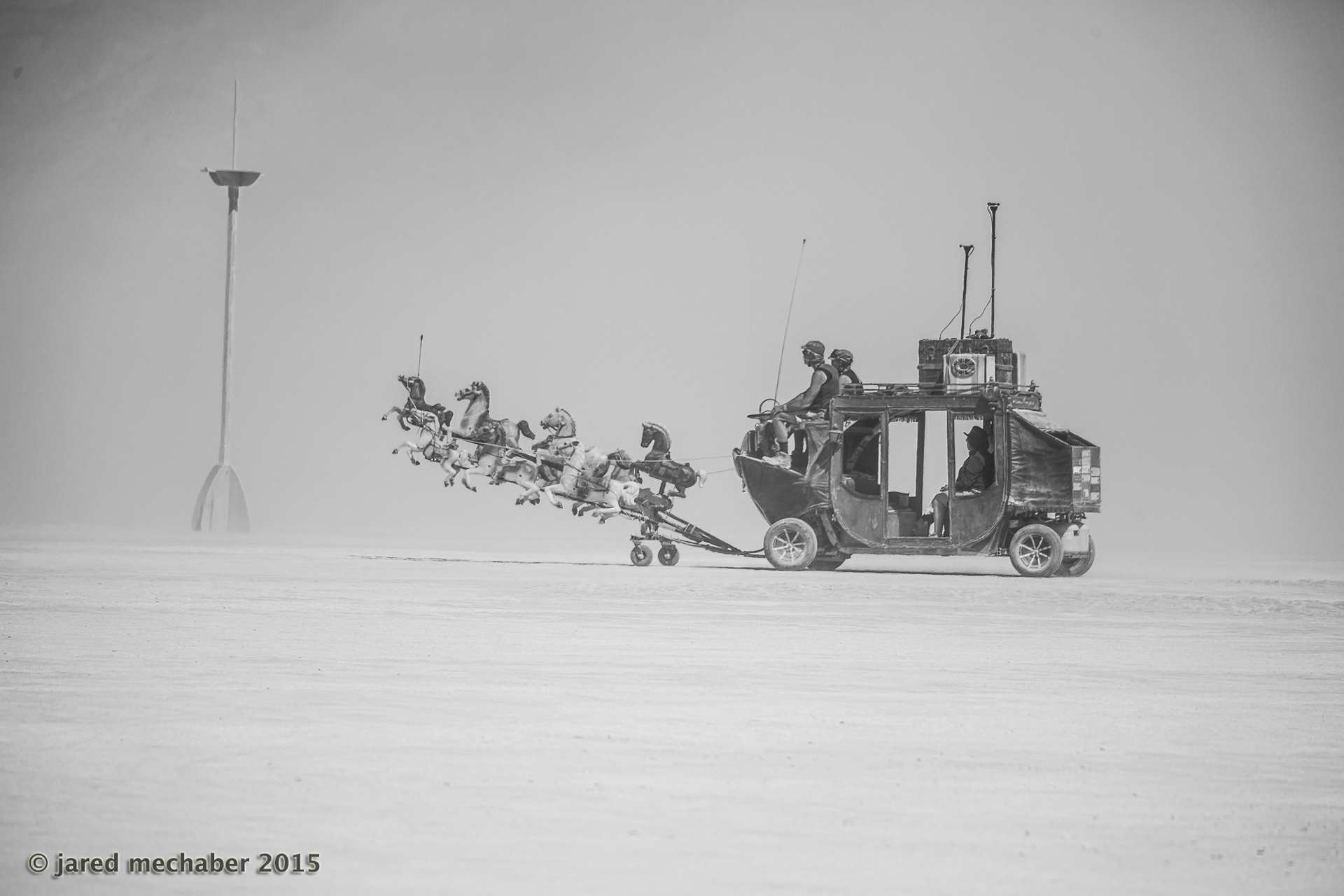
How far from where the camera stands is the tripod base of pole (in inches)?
1499

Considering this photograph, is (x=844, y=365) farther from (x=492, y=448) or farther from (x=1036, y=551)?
(x=492, y=448)

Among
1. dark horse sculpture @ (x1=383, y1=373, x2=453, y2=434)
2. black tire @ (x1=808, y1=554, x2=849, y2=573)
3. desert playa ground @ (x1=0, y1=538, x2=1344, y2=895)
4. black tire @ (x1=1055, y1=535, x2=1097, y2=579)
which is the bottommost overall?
desert playa ground @ (x1=0, y1=538, x2=1344, y2=895)

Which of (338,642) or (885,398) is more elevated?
(885,398)

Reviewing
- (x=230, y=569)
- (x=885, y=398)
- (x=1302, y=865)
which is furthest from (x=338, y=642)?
(x=885, y=398)

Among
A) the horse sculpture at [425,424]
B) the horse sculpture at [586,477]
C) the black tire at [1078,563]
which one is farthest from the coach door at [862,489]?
the horse sculpture at [425,424]

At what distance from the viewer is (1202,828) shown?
21.5 ft

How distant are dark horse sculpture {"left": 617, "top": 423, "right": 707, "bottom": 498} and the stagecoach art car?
1.35 meters

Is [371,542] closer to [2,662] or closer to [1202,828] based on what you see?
[2,662]

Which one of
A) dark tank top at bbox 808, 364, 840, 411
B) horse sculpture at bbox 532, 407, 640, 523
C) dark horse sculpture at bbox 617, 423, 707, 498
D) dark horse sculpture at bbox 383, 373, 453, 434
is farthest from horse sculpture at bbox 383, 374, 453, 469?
dark tank top at bbox 808, 364, 840, 411

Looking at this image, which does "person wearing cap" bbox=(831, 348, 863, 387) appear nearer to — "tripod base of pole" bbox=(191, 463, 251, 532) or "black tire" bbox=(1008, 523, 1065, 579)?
"black tire" bbox=(1008, 523, 1065, 579)

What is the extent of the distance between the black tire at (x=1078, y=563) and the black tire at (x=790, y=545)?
8.99 ft

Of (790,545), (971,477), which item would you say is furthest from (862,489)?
(971,477)

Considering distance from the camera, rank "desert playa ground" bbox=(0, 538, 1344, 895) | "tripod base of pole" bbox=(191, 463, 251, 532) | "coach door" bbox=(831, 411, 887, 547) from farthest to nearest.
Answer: "tripod base of pole" bbox=(191, 463, 251, 532)
"coach door" bbox=(831, 411, 887, 547)
"desert playa ground" bbox=(0, 538, 1344, 895)

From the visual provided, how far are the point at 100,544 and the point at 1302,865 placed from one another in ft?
80.5
